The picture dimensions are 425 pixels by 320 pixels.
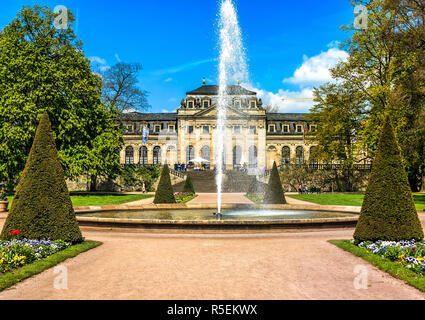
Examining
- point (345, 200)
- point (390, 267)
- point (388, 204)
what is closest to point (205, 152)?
point (345, 200)

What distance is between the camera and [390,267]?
7.42 metres

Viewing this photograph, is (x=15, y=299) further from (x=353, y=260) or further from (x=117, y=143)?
(x=117, y=143)

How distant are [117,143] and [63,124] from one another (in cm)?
577

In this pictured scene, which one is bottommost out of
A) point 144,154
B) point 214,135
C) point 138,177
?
point 138,177

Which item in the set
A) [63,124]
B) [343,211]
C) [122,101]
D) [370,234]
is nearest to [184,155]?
[122,101]

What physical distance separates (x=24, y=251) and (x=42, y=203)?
6.00ft

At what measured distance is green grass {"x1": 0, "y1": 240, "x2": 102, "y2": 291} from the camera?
644 cm

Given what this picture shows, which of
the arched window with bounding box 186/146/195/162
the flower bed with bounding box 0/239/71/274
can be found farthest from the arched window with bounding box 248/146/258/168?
the flower bed with bounding box 0/239/71/274

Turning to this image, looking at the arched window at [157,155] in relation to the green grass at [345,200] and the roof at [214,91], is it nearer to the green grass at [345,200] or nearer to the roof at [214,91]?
the roof at [214,91]

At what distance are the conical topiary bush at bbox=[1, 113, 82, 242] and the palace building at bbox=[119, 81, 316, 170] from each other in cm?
5906

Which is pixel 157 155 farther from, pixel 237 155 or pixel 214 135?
pixel 237 155

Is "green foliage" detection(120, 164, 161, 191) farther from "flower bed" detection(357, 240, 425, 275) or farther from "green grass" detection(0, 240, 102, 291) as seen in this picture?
"flower bed" detection(357, 240, 425, 275)

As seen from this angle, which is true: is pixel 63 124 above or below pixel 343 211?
above
